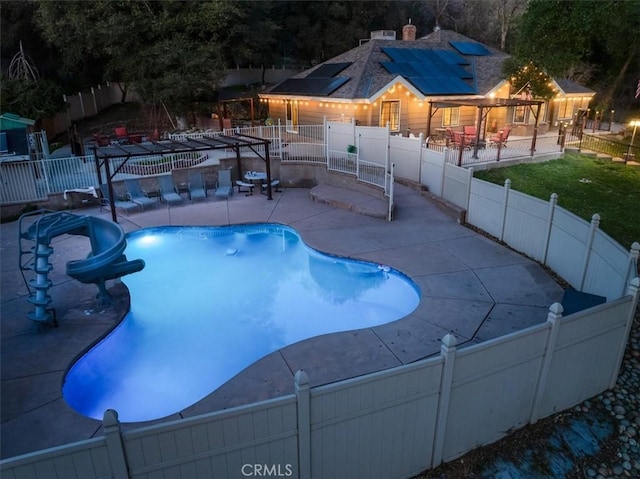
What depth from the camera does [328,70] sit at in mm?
23797

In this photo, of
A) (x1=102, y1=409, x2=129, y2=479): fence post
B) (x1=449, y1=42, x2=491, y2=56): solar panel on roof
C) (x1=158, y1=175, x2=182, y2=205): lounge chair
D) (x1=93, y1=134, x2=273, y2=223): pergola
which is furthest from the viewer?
(x1=449, y1=42, x2=491, y2=56): solar panel on roof

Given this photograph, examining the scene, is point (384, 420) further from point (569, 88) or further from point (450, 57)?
point (569, 88)

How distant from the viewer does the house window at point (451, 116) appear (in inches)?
912

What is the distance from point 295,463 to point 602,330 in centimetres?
399

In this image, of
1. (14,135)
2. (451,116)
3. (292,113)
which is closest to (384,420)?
(14,135)

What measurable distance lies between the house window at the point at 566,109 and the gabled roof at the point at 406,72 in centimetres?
422

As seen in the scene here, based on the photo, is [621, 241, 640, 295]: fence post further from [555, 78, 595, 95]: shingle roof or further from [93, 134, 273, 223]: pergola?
[555, 78, 595, 95]: shingle roof

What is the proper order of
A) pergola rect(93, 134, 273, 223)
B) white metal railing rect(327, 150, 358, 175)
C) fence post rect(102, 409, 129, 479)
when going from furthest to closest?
white metal railing rect(327, 150, 358, 175) → pergola rect(93, 134, 273, 223) → fence post rect(102, 409, 129, 479)

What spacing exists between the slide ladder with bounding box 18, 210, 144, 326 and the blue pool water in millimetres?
959

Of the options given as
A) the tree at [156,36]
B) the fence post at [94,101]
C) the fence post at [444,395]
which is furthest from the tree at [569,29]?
the fence post at [94,101]

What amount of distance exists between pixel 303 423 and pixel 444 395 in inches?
57.9

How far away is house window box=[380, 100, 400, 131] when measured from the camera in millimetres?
20969

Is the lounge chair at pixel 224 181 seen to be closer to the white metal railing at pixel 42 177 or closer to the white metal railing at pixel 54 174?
the white metal railing at pixel 54 174

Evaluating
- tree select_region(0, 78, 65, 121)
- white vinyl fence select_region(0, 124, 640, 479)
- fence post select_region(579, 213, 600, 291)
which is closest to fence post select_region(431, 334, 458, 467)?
white vinyl fence select_region(0, 124, 640, 479)
